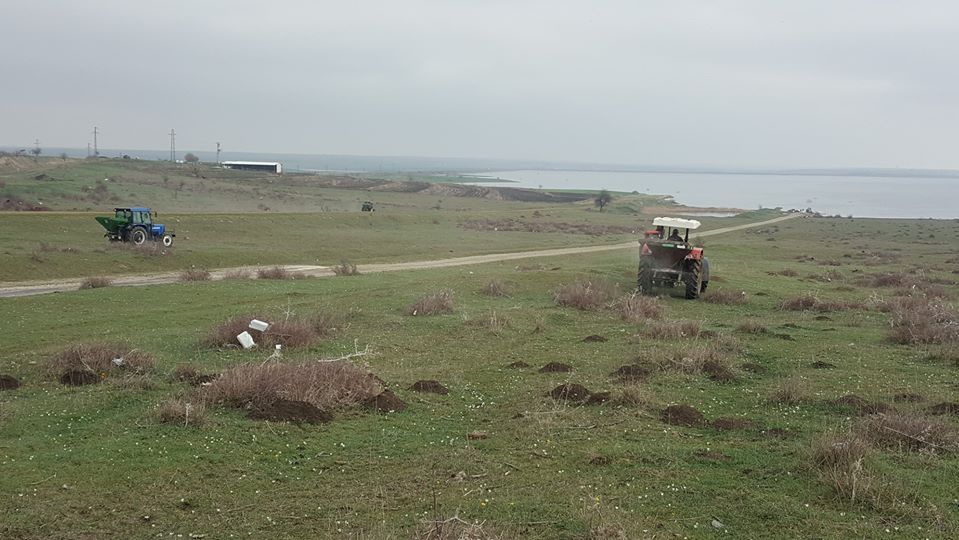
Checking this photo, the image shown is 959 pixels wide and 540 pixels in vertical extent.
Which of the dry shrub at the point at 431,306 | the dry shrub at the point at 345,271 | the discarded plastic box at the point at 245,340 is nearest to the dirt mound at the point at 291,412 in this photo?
the discarded plastic box at the point at 245,340

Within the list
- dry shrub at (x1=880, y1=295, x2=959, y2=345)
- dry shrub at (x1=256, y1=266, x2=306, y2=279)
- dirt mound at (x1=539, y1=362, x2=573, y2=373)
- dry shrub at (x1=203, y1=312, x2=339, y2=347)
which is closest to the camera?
dirt mound at (x1=539, y1=362, x2=573, y2=373)

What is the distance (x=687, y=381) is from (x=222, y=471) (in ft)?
29.7

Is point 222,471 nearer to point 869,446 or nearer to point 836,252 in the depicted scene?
point 869,446

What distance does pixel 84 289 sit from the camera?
2892cm

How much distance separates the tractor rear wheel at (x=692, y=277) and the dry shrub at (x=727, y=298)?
1.87 feet

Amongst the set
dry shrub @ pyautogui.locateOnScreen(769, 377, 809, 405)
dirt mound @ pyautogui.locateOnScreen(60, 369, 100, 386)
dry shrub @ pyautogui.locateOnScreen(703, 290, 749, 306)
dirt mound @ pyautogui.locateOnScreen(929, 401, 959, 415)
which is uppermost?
dirt mound @ pyautogui.locateOnScreen(929, 401, 959, 415)

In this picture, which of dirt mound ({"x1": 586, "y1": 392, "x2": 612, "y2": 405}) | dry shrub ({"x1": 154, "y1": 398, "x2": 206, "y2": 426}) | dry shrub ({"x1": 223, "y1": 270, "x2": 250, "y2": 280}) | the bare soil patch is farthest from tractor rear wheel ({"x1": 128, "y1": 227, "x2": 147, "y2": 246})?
the bare soil patch

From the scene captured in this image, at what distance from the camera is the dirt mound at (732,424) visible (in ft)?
37.9

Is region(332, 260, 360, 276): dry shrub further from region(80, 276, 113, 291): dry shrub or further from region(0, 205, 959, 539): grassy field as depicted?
region(0, 205, 959, 539): grassy field

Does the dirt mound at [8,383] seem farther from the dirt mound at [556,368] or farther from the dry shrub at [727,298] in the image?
the dry shrub at [727,298]

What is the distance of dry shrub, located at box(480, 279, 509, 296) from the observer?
2805cm

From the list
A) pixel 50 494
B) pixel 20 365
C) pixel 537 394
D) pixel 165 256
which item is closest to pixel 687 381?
pixel 537 394

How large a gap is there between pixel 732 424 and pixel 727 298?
1687 centimetres

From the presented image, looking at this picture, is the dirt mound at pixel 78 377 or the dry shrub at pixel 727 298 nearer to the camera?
the dirt mound at pixel 78 377
